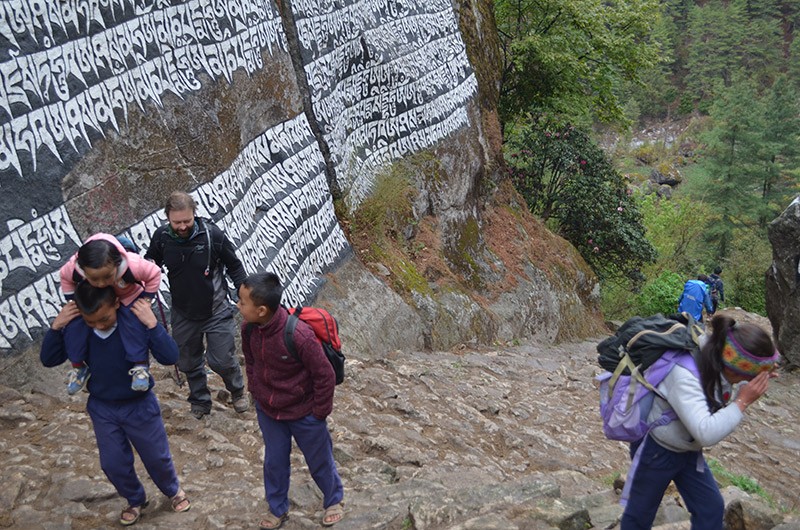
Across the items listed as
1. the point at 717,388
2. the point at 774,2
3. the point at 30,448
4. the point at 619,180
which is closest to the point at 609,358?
the point at 717,388

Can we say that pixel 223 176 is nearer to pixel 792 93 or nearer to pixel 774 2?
pixel 792 93

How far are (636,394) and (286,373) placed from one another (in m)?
1.79

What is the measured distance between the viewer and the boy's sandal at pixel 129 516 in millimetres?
3756

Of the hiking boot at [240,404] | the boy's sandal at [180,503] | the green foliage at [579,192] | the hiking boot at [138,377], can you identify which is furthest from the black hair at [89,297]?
the green foliage at [579,192]

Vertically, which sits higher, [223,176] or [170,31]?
[170,31]

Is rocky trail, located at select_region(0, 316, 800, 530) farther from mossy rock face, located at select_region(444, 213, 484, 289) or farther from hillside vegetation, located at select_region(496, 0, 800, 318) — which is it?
hillside vegetation, located at select_region(496, 0, 800, 318)

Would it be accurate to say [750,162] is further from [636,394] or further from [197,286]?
[636,394]

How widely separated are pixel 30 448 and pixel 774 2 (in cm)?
8519

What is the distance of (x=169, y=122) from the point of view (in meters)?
6.61

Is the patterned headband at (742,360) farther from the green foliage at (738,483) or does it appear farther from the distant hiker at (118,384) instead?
the green foliage at (738,483)

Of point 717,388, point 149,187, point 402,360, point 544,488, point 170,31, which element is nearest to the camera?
point 717,388

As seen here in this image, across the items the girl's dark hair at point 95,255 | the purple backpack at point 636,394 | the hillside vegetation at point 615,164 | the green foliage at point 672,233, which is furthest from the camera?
the green foliage at point 672,233

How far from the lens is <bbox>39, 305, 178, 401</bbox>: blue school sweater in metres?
3.44

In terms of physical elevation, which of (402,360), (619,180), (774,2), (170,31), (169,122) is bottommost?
(774,2)
